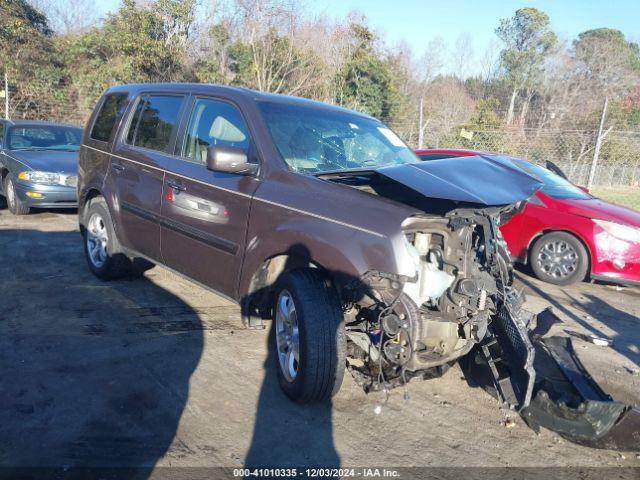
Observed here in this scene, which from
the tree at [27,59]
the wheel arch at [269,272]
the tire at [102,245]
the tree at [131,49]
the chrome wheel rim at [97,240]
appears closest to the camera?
the wheel arch at [269,272]

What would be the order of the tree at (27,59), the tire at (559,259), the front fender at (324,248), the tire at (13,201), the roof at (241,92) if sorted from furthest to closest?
1. the tree at (27,59)
2. the tire at (13,201)
3. the tire at (559,259)
4. the roof at (241,92)
5. the front fender at (324,248)

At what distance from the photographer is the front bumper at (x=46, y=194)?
8.15m

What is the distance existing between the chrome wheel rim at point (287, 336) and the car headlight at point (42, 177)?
6.16 m

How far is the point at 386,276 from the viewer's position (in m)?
2.97

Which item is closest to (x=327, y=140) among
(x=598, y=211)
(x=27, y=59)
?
(x=598, y=211)

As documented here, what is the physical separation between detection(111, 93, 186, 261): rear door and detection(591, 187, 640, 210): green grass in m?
12.7

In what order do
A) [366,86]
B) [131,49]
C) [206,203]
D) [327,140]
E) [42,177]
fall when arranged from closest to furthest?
[206,203] → [327,140] → [42,177] → [131,49] → [366,86]

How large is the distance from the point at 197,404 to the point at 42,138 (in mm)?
7703

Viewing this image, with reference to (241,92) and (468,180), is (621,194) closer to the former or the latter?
(468,180)

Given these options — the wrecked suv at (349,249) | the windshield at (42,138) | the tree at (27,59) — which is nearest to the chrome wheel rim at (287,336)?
the wrecked suv at (349,249)

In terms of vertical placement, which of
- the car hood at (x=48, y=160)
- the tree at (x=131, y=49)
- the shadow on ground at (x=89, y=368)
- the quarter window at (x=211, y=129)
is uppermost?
the tree at (x=131, y=49)

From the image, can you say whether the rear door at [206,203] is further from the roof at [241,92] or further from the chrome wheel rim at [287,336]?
the chrome wheel rim at [287,336]

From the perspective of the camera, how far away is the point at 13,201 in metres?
8.60

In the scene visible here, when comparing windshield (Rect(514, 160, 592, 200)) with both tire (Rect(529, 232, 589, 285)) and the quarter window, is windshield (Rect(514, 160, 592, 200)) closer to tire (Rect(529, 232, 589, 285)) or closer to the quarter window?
tire (Rect(529, 232, 589, 285))
